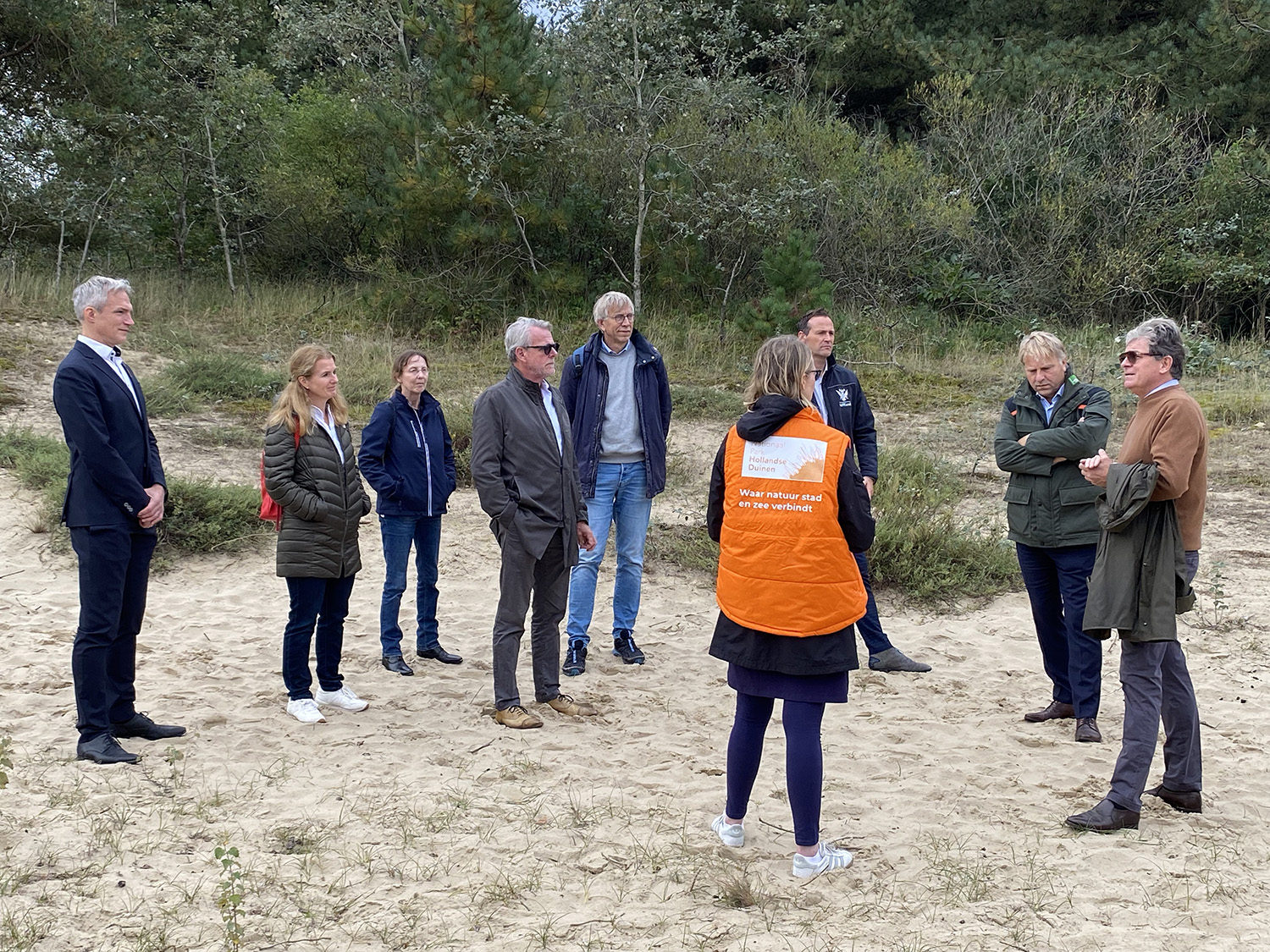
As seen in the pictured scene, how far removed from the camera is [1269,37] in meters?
18.3

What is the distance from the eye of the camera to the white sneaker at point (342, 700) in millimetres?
5496

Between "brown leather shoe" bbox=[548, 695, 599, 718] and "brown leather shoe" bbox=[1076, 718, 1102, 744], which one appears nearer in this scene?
"brown leather shoe" bbox=[1076, 718, 1102, 744]

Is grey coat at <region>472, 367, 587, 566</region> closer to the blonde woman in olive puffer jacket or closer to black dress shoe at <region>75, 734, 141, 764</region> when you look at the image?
the blonde woman in olive puffer jacket

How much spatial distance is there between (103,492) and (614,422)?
2522 mm

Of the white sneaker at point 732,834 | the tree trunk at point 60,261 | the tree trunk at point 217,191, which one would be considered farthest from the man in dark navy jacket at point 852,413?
the tree trunk at point 217,191

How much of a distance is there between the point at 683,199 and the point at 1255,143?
32.5ft

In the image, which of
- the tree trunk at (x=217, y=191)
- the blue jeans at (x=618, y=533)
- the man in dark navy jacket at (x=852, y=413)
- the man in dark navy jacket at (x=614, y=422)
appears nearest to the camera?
the man in dark navy jacket at (x=852, y=413)

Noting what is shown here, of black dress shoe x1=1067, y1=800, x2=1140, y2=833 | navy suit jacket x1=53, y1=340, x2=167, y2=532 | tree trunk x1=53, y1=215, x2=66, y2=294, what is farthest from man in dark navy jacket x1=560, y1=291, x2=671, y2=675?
tree trunk x1=53, y1=215, x2=66, y2=294

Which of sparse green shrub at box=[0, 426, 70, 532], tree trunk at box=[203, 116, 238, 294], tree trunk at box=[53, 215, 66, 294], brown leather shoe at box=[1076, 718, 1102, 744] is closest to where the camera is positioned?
brown leather shoe at box=[1076, 718, 1102, 744]

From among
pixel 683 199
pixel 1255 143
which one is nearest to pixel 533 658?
pixel 683 199

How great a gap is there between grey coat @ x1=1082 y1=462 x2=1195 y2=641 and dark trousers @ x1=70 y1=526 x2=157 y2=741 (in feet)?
12.5

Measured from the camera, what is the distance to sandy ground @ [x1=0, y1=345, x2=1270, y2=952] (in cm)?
356

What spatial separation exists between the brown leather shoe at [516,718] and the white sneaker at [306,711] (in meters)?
0.84

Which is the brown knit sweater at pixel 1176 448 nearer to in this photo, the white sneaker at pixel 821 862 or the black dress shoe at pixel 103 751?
the white sneaker at pixel 821 862
